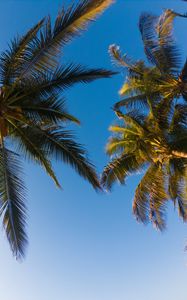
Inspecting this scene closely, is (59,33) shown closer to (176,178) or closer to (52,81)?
(52,81)

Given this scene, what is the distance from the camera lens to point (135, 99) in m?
16.2

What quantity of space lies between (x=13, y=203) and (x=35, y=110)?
10.1ft

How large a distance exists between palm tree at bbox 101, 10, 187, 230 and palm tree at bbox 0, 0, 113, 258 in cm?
386

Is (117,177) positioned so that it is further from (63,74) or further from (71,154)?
(63,74)

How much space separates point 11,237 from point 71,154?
3.09 m

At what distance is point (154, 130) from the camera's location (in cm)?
1459

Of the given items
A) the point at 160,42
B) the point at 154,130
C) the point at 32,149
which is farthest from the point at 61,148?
the point at 160,42

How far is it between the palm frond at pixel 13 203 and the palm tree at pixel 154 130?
5.47 m

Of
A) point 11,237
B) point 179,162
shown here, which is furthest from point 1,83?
point 179,162

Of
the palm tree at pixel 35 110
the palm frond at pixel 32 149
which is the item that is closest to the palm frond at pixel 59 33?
the palm tree at pixel 35 110

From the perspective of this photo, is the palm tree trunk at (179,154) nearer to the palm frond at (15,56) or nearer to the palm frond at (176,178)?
the palm frond at (176,178)

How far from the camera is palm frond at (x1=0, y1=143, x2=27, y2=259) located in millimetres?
10305

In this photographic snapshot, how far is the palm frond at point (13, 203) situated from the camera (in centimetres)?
1030

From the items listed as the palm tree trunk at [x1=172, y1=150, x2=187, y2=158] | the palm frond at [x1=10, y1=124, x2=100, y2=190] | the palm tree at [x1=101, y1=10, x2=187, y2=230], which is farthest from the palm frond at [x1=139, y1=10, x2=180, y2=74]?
the palm frond at [x1=10, y1=124, x2=100, y2=190]
